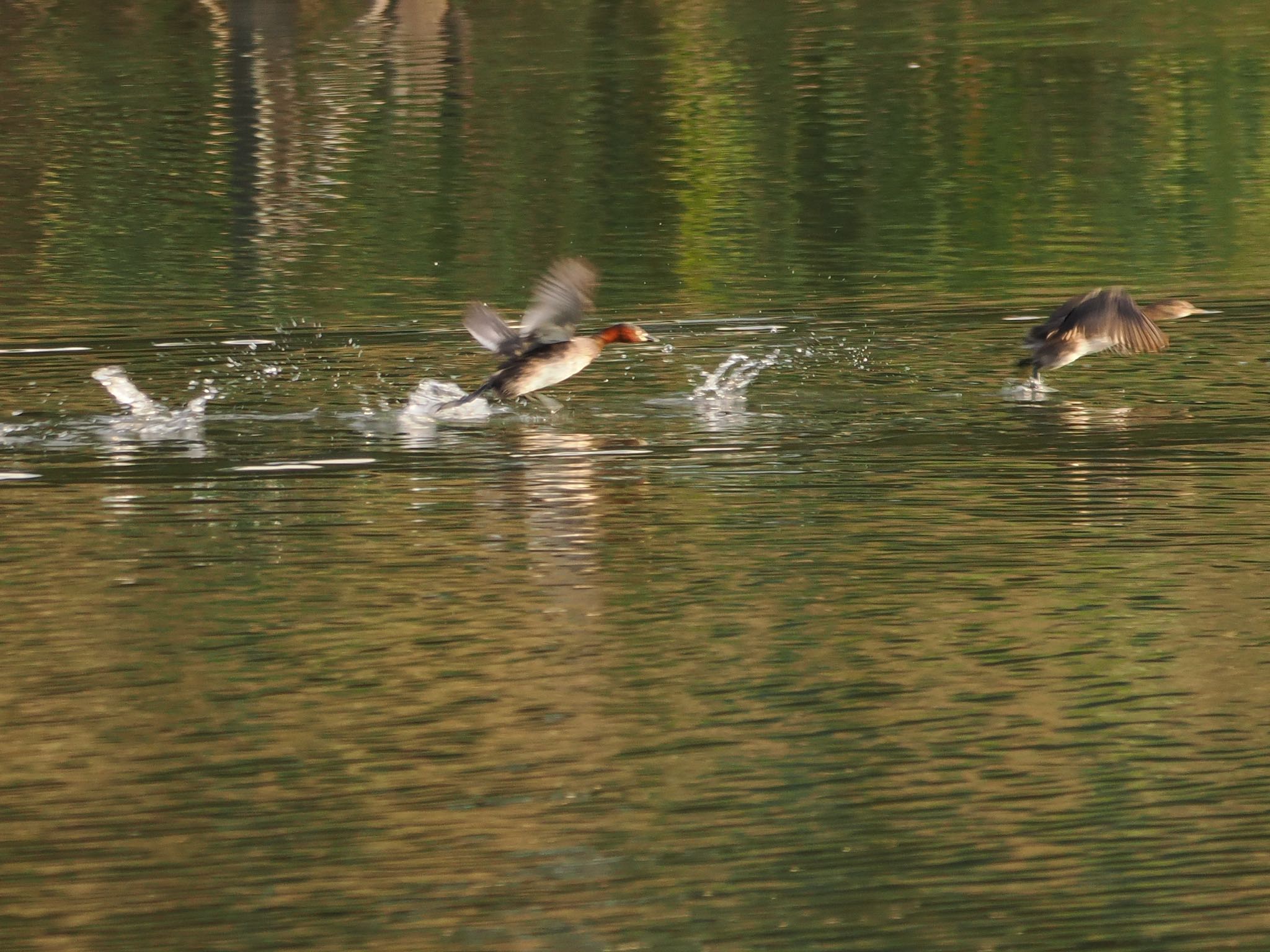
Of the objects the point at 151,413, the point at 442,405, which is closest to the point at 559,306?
the point at 442,405

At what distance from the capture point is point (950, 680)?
8.31 meters

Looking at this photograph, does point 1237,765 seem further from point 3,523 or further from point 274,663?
point 3,523

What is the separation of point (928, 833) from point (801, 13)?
29.6 meters

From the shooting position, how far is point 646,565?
10.0 m

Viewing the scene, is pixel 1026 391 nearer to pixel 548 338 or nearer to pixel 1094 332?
pixel 1094 332

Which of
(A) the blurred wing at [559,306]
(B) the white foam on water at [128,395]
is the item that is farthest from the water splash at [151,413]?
(A) the blurred wing at [559,306]

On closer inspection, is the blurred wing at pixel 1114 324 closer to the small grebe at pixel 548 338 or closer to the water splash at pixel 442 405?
the small grebe at pixel 548 338

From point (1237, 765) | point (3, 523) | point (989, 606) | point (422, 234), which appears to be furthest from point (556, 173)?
point (1237, 765)

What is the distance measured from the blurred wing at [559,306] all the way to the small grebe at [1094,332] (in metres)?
2.25

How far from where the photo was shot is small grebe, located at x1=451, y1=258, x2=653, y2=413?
533 inches

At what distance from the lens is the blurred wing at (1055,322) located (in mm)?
13602

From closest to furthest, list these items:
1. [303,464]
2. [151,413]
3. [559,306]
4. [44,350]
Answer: [303,464] → [151,413] → [559,306] → [44,350]

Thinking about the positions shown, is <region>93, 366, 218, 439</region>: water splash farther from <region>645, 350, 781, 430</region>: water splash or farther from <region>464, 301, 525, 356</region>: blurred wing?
<region>645, 350, 781, 430</region>: water splash

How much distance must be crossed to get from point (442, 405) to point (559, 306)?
0.93 m
